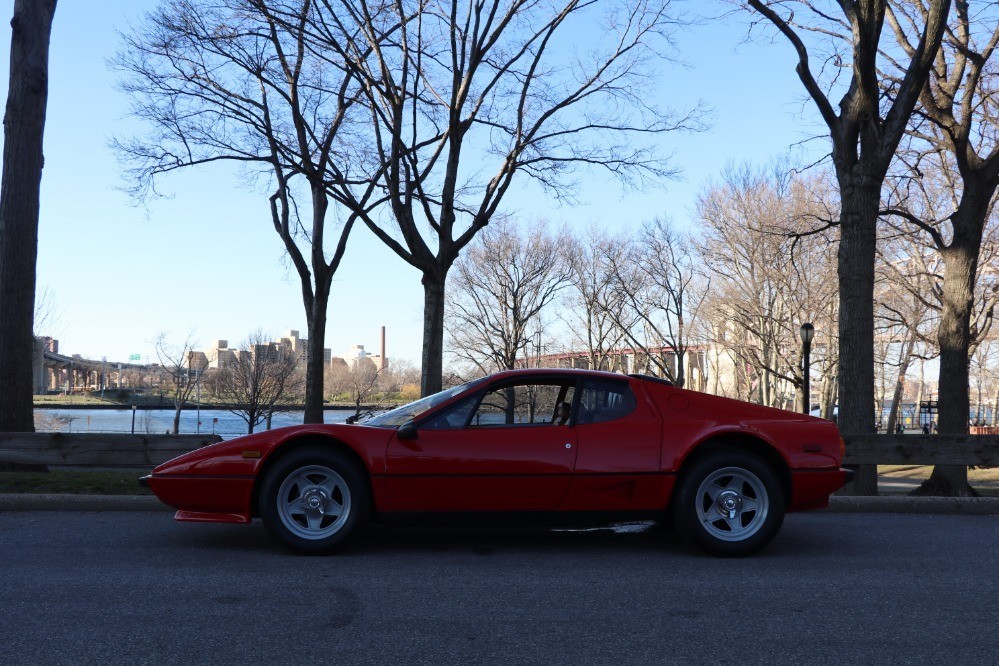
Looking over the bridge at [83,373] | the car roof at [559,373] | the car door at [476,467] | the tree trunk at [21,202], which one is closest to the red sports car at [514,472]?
the car door at [476,467]

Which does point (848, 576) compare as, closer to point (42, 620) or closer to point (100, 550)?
point (42, 620)

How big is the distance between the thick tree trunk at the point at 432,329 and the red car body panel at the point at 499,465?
9633 mm

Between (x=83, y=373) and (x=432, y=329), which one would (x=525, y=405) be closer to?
(x=432, y=329)

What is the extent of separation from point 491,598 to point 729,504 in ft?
6.69

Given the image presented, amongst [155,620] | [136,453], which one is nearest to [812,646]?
[155,620]

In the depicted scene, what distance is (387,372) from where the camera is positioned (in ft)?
269

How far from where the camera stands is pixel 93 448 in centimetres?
825

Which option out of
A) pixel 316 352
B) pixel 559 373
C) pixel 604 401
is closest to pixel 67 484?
pixel 559 373

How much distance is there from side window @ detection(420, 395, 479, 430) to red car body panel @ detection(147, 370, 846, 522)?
0.04 m

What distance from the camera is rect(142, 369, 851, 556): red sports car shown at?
5.48m

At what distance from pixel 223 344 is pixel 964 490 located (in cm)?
8673

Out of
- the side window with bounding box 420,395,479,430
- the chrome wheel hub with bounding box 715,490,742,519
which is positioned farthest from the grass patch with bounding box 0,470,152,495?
the chrome wheel hub with bounding box 715,490,742,519

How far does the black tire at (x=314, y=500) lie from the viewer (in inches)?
215

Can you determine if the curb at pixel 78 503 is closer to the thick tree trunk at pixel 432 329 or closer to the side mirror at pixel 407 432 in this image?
the side mirror at pixel 407 432
